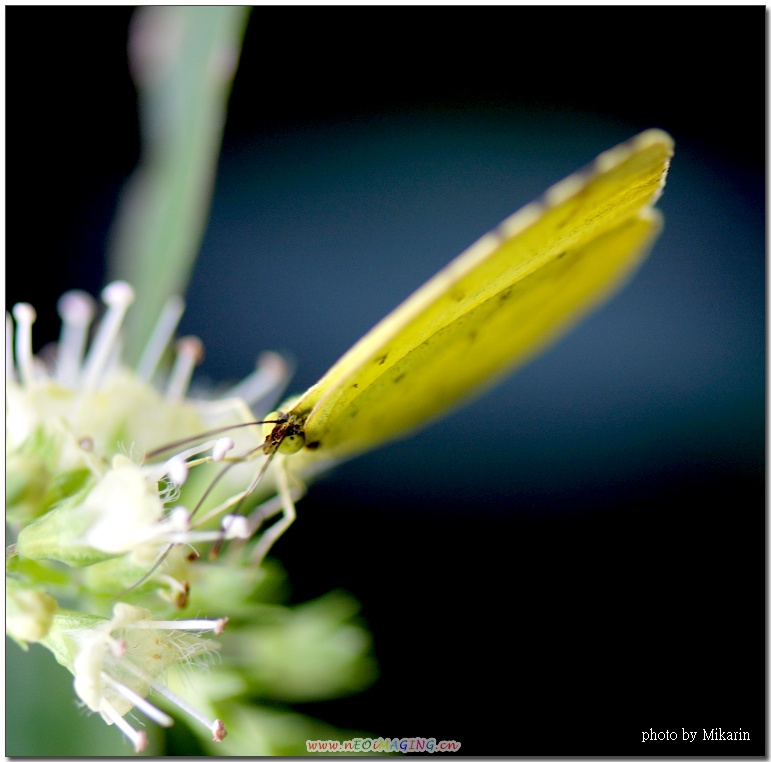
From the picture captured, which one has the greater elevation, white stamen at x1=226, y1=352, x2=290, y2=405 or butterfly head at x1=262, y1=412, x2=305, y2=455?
white stamen at x1=226, y1=352, x2=290, y2=405

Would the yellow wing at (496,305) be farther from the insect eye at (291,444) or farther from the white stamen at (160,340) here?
the white stamen at (160,340)

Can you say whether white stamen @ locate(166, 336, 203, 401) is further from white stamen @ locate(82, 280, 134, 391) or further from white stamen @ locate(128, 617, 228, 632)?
white stamen @ locate(128, 617, 228, 632)

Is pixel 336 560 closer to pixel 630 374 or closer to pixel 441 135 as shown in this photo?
pixel 630 374

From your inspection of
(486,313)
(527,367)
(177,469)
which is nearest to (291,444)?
(177,469)

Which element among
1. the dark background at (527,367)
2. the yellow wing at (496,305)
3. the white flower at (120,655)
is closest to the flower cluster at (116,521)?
the white flower at (120,655)

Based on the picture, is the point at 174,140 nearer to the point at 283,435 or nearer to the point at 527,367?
the point at 283,435

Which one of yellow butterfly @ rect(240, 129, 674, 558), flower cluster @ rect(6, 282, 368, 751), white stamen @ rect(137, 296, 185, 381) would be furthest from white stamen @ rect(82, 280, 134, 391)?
yellow butterfly @ rect(240, 129, 674, 558)

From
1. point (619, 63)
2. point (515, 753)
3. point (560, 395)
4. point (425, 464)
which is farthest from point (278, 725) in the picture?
point (619, 63)
